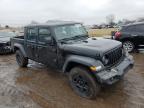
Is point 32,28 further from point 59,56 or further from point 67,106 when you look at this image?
point 67,106

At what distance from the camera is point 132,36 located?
33.4 ft

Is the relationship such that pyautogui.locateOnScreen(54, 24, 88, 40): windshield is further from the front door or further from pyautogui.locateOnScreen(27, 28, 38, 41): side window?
pyautogui.locateOnScreen(27, 28, 38, 41): side window

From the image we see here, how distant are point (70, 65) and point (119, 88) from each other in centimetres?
151

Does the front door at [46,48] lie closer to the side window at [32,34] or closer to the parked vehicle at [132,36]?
the side window at [32,34]

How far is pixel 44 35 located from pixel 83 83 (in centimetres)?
204

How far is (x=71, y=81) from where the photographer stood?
5.27 metres

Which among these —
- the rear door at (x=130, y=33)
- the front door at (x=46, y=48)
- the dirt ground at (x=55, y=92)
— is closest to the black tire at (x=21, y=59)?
the dirt ground at (x=55, y=92)

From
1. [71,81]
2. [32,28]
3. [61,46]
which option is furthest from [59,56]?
[32,28]

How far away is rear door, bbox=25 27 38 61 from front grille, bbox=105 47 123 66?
2714 mm

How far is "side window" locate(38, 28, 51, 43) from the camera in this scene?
5816 millimetres

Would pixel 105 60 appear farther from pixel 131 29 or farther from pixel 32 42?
pixel 131 29

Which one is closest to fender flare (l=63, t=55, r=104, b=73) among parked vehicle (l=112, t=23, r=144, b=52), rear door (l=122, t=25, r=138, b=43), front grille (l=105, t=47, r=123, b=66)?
front grille (l=105, t=47, r=123, b=66)

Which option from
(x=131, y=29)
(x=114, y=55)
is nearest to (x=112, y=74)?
(x=114, y=55)

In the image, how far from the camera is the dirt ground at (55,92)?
15.4 ft
